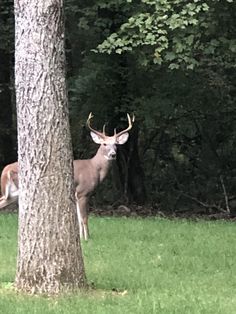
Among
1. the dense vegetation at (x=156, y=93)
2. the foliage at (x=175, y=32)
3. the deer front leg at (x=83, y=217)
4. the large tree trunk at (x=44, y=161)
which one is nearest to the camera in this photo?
the large tree trunk at (x=44, y=161)

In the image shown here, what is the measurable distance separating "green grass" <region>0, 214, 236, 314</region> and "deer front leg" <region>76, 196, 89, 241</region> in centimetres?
22

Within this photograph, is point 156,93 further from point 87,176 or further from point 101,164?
point 87,176

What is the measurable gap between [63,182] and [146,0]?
669 centimetres

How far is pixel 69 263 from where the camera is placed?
7410 millimetres

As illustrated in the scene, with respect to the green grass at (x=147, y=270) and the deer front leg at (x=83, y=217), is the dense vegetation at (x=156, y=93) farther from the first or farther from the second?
the green grass at (x=147, y=270)

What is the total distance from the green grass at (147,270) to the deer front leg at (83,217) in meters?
0.22

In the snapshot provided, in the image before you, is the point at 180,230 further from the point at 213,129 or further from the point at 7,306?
the point at 213,129

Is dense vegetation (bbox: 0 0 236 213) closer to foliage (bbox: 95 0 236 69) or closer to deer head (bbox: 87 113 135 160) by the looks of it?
foliage (bbox: 95 0 236 69)

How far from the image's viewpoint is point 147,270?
912 cm

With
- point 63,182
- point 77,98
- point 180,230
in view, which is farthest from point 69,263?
point 77,98

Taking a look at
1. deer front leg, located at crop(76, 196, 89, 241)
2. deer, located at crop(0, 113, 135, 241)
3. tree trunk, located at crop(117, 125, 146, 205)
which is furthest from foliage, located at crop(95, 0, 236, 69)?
tree trunk, located at crop(117, 125, 146, 205)

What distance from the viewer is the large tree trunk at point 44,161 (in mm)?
7355

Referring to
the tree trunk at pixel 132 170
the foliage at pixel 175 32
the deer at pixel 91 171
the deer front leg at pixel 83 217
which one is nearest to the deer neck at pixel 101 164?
the deer at pixel 91 171

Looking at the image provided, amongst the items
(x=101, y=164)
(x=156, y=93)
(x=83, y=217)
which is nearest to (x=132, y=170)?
(x=156, y=93)
